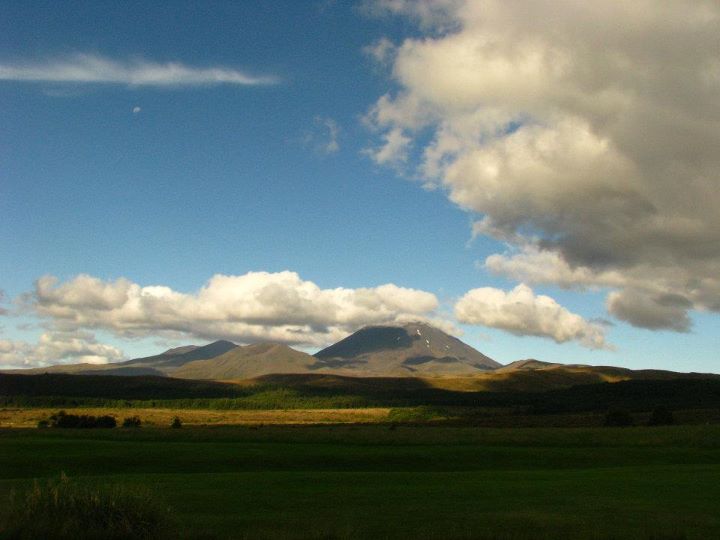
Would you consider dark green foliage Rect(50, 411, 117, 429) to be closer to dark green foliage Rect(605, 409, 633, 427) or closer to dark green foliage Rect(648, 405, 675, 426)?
dark green foliage Rect(605, 409, 633, 427)

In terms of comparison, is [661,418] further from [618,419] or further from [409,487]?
[409,487]

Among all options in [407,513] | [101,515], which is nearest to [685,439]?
[407,513]

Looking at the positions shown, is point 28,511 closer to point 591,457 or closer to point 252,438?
point 591,457

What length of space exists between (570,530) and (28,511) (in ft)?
60.3

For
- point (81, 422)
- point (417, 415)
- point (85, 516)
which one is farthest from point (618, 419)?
point (85, 516)

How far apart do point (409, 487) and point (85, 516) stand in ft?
64.2

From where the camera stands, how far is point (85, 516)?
68.3 feet

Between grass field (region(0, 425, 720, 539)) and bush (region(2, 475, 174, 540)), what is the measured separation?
153 cm

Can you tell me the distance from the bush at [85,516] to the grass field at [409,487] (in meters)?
1.53

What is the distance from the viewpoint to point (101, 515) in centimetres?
2088

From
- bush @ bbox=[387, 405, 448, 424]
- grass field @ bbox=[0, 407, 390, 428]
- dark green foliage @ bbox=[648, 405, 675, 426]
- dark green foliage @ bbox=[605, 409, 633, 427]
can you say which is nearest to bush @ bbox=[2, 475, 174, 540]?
dark green foliage @ bbox=[605, 409, 633, 427]

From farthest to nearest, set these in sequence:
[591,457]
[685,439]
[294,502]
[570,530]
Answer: [685,439] → [591,457] → [294,502] → [570,530]

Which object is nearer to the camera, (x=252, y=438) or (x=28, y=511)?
(x=28, y=511)

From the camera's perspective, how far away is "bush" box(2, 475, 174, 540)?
20438 mm
